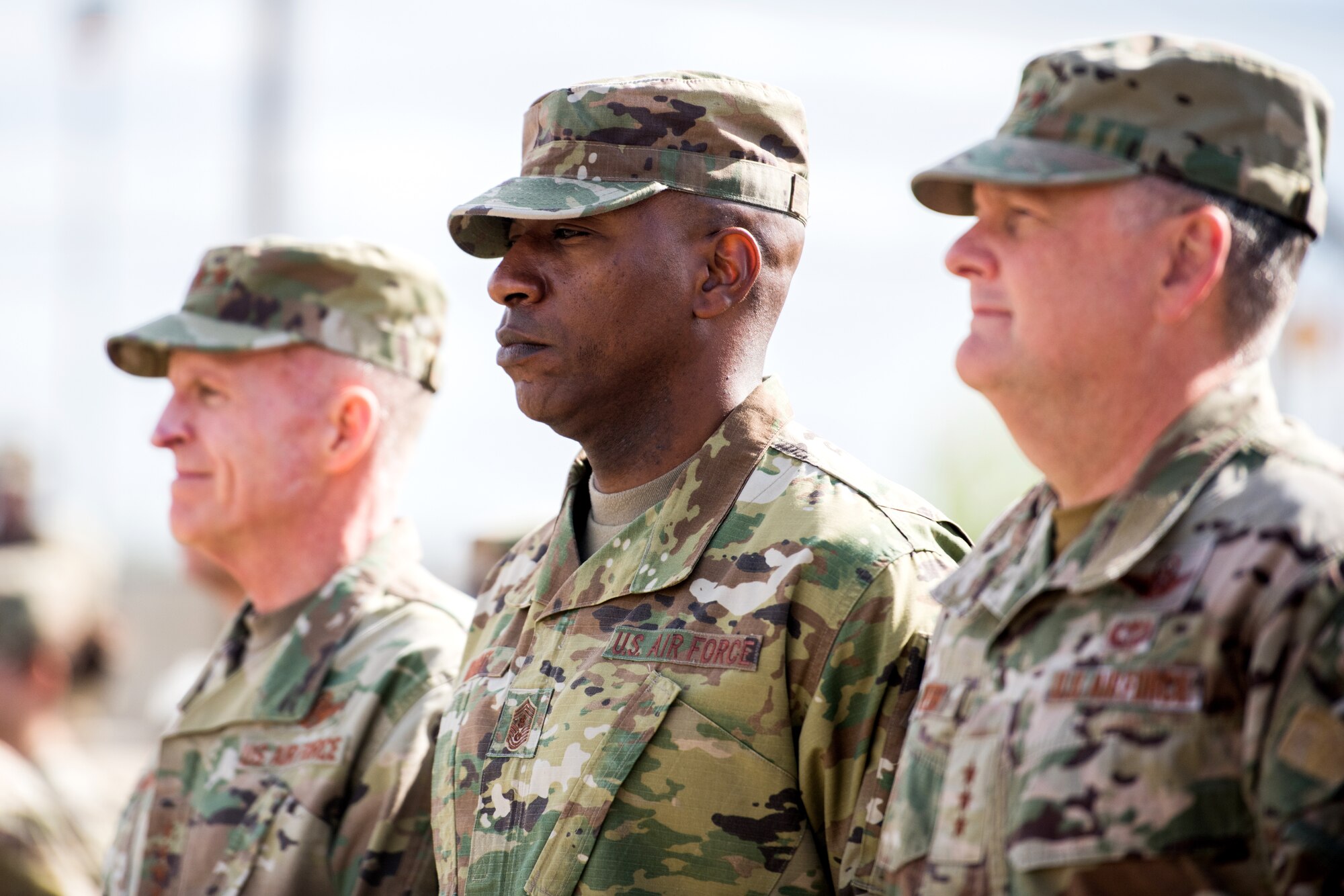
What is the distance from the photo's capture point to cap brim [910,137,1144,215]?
7.52 feet

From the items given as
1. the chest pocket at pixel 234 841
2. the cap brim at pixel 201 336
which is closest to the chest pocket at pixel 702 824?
the chest pocket at pixel 234 841

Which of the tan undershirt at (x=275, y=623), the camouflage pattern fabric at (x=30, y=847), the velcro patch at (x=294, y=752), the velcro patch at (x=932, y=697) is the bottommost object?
the camouflage pattern fabric at (x=30, y=847)

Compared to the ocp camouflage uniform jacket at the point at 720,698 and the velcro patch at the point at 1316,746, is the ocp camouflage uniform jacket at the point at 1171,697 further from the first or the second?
the ocp camouflage uniform jacket at the point at 720,698

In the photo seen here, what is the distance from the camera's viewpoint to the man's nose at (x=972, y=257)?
2.47 meters

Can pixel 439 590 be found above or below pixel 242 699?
above

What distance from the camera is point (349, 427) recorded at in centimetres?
454

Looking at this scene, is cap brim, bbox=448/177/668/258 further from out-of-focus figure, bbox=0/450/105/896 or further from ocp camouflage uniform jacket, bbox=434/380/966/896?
out-of-focus figure, bbox=0/450/105/896

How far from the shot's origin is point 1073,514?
2.47 meters

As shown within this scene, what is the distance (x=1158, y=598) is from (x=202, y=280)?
3.44m

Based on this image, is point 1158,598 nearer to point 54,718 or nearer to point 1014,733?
point 1014,733

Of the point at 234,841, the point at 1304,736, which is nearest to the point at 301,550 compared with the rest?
the point at 234,841

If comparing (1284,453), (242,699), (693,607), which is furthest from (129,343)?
(1284,453)

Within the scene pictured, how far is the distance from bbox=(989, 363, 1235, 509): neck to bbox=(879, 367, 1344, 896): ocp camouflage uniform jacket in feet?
0.12

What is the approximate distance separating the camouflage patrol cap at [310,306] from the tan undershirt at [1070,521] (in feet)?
8.56
